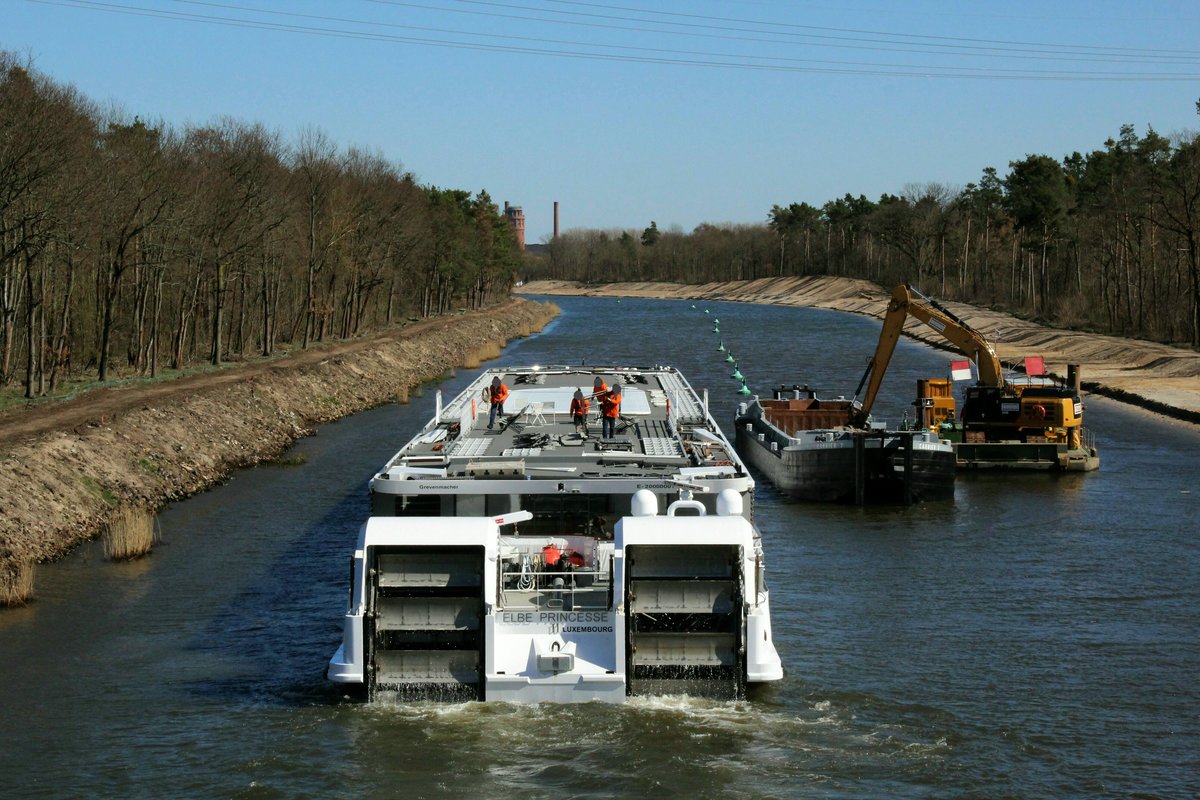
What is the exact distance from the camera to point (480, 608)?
66.4 feet

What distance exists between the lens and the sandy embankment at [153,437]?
109 ft

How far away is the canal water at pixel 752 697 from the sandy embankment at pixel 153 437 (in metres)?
1.24

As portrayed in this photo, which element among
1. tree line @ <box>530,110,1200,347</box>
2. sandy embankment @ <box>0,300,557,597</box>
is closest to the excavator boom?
sandy embankment @ <box>0,300,557,597</box>

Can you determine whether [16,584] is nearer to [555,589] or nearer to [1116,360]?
[555,589]

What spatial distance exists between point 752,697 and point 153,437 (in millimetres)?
26739

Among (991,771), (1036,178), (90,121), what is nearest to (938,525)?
(991,771)

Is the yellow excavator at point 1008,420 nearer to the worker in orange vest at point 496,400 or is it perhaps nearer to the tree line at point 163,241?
the worker in orange vest at point 496,400

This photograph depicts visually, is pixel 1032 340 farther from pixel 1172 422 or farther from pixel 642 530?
pixel 642 530

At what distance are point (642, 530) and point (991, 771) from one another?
5.69 meters

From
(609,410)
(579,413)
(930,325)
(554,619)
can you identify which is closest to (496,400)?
(579,413)

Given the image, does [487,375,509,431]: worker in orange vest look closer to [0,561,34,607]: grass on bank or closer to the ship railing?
[0,561,34,607]: grass on bank

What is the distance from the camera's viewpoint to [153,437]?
4350 cm

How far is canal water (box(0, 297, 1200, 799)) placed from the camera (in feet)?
63.0

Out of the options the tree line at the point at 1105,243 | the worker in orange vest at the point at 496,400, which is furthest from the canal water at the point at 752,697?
the tree line at the point at 1105,243
